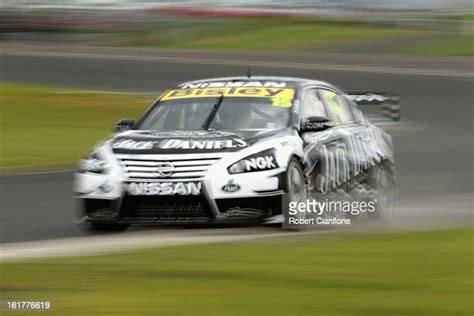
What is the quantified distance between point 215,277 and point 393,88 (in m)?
21.3

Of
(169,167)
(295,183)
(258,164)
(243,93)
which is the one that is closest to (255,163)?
(258,164)

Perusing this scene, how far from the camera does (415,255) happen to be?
8812 mm

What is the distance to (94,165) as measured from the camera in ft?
35.5

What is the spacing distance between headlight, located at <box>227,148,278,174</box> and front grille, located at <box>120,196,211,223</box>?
0.37m

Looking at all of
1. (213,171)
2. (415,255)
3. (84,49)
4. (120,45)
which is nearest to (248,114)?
(213,171)

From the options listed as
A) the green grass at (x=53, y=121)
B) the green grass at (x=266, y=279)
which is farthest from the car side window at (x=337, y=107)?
the green grass at (x=53, y=121)

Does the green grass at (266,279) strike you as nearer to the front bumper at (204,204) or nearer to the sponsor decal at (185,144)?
the front bumper at (204,204)

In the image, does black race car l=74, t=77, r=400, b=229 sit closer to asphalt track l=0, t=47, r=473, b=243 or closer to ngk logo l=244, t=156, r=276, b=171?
ngk logo l=244, t=156, r=276, b=171

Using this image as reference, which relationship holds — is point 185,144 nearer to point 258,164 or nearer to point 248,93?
point 258,164

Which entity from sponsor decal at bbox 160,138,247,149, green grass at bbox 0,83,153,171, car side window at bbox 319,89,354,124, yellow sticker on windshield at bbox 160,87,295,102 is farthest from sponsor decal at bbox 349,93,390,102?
green grass at bbox 0,83,153,171

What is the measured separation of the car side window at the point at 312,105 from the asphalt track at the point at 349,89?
1206mm

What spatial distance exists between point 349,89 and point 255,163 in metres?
18.2

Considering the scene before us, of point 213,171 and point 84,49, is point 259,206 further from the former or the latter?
point 84,49

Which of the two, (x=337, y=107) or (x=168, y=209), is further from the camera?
(x=337, y=107)
